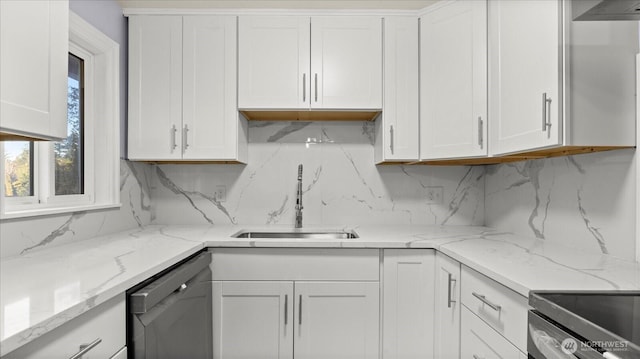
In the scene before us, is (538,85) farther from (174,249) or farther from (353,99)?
(174,249)

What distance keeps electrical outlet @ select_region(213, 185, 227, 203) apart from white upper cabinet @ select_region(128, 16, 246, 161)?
359 millimetres

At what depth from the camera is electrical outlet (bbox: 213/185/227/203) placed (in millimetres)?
2512

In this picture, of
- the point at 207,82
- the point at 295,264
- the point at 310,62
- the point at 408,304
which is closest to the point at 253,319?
the point at 295,264

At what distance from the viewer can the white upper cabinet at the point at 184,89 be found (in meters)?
2.20

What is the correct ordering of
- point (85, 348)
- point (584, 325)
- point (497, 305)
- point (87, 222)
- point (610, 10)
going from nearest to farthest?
point (584, 325) < point (85, 348) < point (610, 10) < point (497, 305) < point (87, 222)

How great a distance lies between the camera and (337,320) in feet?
6.12

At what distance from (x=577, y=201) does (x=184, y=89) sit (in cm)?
214

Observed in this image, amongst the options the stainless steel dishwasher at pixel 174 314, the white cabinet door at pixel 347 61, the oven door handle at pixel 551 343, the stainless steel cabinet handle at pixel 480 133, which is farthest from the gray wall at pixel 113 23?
the oven door handle at pixel 551 343

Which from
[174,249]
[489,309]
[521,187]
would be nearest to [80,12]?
[174,249]

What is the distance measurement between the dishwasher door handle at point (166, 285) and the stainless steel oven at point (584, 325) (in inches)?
44.4

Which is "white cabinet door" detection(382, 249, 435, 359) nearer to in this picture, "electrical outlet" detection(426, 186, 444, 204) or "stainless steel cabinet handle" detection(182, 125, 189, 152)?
"electrical outlet" detection(426, 186, 444, 204)

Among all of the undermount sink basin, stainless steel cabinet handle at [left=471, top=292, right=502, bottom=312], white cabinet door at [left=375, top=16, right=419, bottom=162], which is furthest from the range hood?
the undermount sink basin

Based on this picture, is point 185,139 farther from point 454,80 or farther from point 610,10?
point 610,10

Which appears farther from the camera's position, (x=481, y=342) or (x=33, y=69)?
(x=481, y=342)
